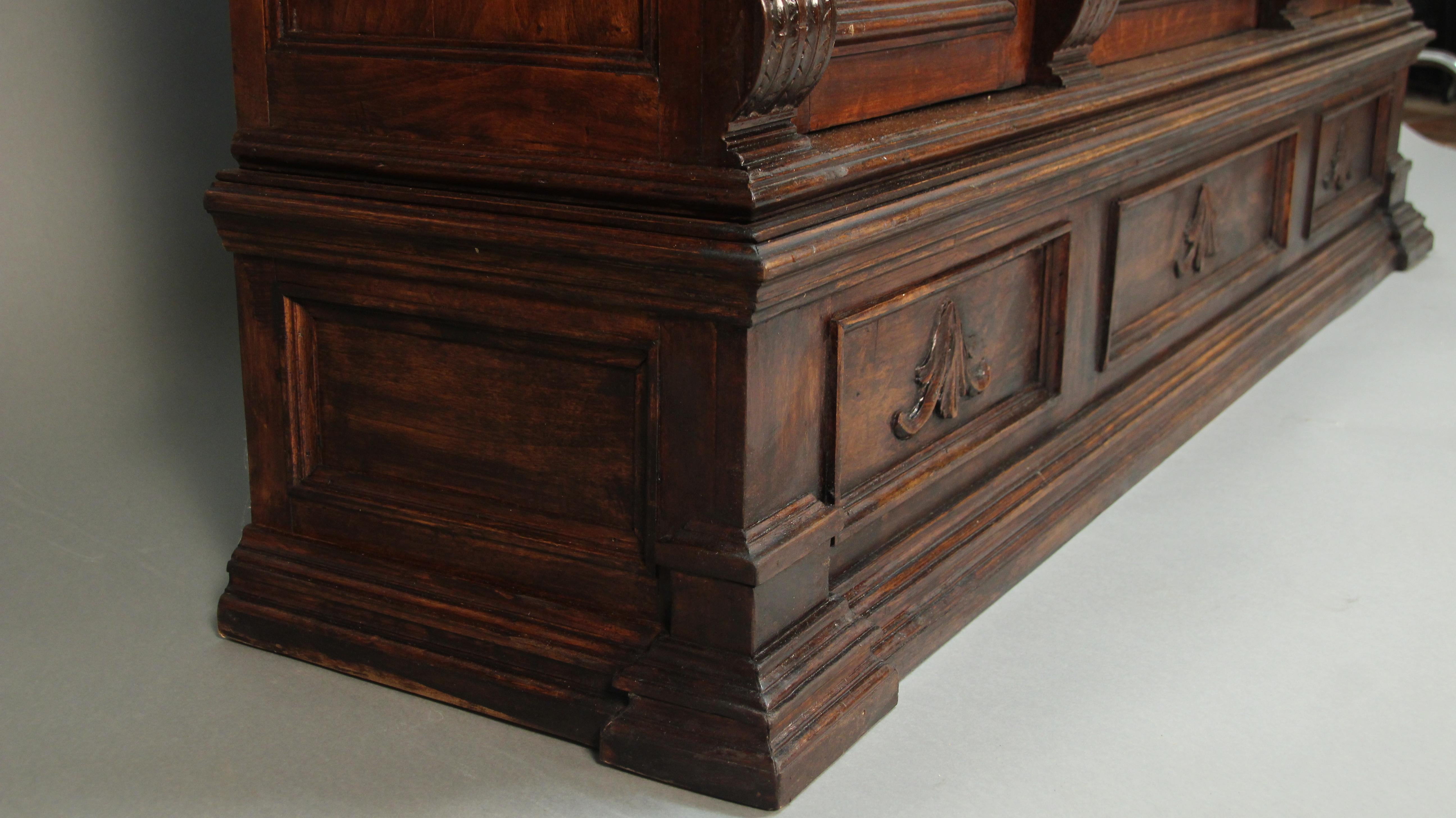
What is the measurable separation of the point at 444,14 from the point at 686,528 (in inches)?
29.3

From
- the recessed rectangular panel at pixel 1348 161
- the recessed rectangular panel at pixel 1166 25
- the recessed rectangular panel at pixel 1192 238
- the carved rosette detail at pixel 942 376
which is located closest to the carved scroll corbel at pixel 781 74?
the carved rosette detail at pixel 942 376

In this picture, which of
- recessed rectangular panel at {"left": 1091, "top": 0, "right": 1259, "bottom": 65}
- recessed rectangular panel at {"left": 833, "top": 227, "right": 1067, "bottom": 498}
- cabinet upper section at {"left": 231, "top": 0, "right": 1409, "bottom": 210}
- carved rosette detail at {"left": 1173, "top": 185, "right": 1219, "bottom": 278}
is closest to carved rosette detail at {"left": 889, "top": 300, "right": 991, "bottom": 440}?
recessed rectangular panel at {"left": 833, "top": 227, "right": 1067, "bottom": 498}

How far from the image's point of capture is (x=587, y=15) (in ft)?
6.28

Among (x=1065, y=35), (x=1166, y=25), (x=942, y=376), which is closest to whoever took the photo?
(x=942, y=376)

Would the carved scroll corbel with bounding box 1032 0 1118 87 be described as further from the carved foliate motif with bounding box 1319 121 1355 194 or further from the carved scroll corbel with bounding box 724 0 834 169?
the carved foliate motif with bounding box 1319 121 1355 194

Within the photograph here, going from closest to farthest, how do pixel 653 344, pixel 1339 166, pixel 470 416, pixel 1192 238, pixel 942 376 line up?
pixel 653 344, pixel 470 416, pixel 942 376, pixel 1192 238, pixel 1339 166

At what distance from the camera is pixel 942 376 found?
2.39 metres

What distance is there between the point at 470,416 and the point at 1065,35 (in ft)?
3.87

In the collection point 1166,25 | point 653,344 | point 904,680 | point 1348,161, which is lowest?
point 904,680

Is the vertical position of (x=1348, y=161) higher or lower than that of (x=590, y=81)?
lower

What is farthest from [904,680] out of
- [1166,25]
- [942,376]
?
[1166,25]

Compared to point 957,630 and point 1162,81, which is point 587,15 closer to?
point 957,630

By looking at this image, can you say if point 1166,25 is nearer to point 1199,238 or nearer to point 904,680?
point 1199,238

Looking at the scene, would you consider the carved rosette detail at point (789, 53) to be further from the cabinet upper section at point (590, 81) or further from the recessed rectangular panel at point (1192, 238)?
the recessed rectangular panel at point (1192, 238)
